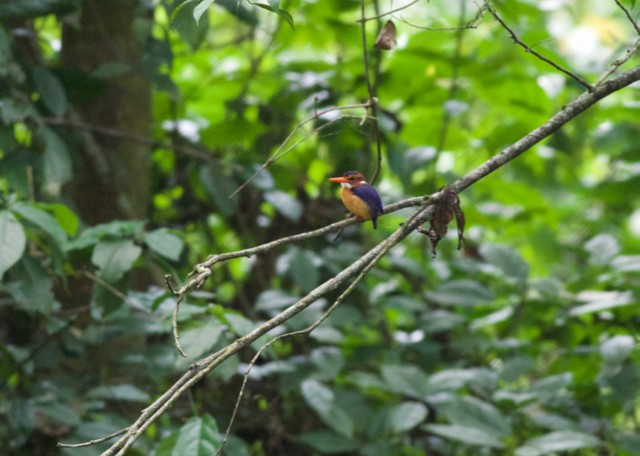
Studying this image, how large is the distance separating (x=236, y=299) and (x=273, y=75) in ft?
3.10

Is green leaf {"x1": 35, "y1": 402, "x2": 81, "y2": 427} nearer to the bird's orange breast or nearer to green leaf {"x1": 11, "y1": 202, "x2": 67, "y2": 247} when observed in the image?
green leaf {"x1": 11, "y1": 202, "x2": 67, "y2": 247}

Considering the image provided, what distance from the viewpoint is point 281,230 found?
314 centimetres

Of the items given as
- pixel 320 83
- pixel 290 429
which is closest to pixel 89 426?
pixel 290 429

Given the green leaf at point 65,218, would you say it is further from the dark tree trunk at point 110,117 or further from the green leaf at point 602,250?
the green leaf at point 602,250

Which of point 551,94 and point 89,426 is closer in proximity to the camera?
point 89,426

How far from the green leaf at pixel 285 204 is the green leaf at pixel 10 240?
1.15 metres

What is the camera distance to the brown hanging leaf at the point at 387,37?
5.02ft

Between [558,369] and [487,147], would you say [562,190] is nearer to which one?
[487,147]

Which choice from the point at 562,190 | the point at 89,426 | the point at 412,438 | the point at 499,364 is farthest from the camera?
the point at 562,190

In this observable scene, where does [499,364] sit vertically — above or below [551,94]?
below

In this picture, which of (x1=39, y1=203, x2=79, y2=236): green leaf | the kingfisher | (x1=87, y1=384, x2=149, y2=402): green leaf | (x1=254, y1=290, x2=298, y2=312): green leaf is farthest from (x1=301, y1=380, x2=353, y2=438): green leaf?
the kingfisher

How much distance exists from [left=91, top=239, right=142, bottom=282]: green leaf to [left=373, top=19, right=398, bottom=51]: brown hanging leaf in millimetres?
822

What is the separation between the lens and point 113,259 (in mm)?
1930

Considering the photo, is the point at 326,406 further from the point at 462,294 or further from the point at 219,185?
the point at 219,185
